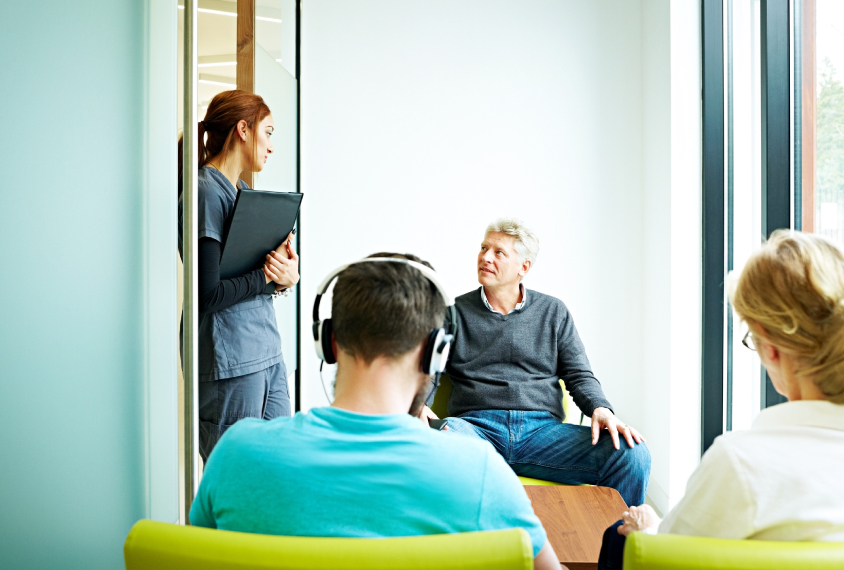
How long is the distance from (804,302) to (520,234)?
1.54 m

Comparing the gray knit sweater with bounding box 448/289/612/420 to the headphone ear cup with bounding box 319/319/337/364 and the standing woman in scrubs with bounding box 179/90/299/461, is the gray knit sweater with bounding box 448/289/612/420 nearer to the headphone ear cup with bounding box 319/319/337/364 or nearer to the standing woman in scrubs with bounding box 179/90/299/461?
the standing woman in scrubs with bounding box 179/90/299/461

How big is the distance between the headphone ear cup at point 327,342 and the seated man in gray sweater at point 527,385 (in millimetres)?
1119

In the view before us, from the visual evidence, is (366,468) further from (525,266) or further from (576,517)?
(525,266)

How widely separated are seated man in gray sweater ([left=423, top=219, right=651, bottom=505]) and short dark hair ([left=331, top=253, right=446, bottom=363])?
4.03 ft

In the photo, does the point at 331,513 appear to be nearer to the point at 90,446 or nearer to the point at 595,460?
the point at 90,446

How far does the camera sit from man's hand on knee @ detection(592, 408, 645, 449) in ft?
6.82

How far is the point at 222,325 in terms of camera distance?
5.91 ft

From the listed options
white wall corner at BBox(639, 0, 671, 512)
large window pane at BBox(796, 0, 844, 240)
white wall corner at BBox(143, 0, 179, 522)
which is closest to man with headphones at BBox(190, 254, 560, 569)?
white wall corner at BBox(143, 0, 179, 522)

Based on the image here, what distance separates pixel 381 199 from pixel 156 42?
78.0 inches

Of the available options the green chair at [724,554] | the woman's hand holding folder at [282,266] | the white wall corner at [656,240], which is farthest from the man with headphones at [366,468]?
the white wall corner at [656,240]

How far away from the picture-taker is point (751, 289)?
99 centimetres

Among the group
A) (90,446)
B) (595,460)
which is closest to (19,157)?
(90,446)

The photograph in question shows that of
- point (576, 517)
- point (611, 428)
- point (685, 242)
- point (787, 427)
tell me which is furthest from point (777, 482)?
point (685, 242)

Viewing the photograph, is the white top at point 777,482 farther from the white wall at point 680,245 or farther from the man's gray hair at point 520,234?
the white wall at point 680,245
